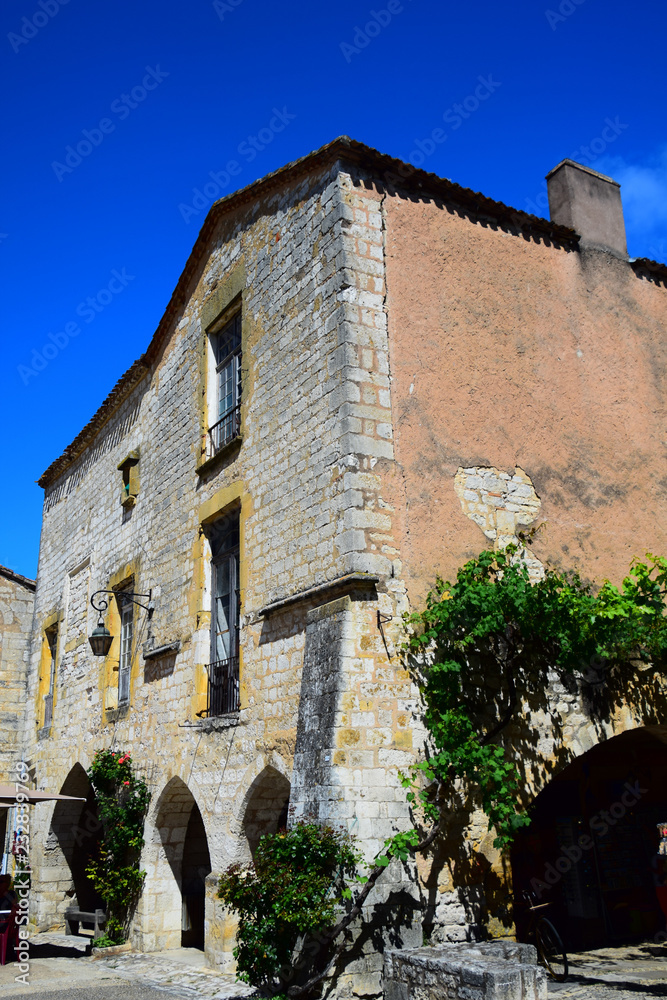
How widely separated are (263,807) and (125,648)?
4.52 metres

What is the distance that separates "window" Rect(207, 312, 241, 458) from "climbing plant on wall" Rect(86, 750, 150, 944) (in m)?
3.93

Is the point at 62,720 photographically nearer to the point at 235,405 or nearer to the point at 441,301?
the point at 235,405

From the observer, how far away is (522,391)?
8055mm

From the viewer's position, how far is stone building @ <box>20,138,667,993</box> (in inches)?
251

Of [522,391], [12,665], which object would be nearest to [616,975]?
[522,391]

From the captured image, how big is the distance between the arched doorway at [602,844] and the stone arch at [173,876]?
3.65 m

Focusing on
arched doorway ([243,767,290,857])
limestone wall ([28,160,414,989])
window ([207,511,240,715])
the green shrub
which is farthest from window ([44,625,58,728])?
the green shrub

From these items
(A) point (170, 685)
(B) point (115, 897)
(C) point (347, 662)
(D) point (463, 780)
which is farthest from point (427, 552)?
(B) point (115, 897)

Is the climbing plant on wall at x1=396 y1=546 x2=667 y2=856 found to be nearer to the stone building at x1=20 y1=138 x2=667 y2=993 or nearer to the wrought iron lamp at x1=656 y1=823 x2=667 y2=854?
the stone building at x1=20 y1=138 x2=667 y2=993

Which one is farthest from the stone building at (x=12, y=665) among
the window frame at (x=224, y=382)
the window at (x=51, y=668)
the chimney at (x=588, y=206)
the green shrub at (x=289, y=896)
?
the chimney at (x=588, y=206)

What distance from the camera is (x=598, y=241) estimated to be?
9383mm

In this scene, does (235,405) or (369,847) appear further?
(235,405)

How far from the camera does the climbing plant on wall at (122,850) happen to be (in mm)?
9344

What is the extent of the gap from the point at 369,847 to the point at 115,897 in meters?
4.92
